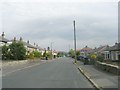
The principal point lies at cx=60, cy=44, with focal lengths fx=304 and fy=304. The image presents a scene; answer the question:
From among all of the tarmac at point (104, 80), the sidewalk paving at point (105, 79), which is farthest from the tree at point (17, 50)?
the tarmac at point (104, 80)

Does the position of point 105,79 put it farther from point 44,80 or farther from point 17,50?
point 17,50

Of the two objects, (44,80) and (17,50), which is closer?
(44,80)

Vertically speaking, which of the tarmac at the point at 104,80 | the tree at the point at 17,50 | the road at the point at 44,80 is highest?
the tree at the point at 17,50

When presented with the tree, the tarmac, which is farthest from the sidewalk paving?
the tree

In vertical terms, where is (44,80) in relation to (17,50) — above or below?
below

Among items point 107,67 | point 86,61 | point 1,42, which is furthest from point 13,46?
point 107,67

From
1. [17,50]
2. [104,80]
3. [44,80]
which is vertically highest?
[17,50]

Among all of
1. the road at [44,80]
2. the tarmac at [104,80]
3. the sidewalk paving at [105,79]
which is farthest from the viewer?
the road at [44,80]

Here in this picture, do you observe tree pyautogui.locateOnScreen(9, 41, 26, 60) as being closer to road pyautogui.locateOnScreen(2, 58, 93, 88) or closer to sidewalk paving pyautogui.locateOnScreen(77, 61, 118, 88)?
road pyautogui.locateOnScreen(2, 58, 93, 88)

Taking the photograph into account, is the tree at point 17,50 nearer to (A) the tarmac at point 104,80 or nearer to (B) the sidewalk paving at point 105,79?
(B) the sidewalk paving at point 105,79

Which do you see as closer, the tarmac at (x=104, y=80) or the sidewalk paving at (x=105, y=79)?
the tarmac at (x=104, y=80)

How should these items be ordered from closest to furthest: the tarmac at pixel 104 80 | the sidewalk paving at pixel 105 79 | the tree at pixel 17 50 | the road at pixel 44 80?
the tarmac at pixel 104 80 < the sidewalk paving at pixel 105 79 < the road at pixel 44 80 < the tree at pixel 17 50

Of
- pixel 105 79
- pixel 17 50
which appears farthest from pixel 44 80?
pixel 17 50

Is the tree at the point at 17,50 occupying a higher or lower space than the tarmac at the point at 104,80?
higher
